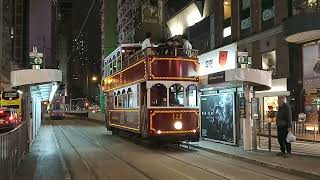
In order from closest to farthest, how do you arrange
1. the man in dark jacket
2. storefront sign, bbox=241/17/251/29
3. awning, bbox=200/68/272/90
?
the man in dark jacket
awning, bbox=200/68/272/90
storefront sign, bbox=241/17/251/29

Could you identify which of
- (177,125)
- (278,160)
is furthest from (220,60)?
(278,160)

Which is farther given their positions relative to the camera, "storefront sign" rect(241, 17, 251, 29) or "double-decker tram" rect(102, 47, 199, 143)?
"storefront sign" rect(241, 17, 251, 29)

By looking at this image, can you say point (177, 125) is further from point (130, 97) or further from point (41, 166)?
point (41, 166)

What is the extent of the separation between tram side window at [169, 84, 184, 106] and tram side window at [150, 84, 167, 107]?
0.25m

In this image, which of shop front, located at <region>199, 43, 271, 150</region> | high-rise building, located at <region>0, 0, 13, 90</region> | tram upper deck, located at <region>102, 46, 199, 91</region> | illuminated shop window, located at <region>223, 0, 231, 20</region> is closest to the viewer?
shop front, located at <region>199, 43, 271, 150</region>

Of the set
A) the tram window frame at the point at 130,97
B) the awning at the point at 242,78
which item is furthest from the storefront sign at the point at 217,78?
the tram window frame at the point at 130,97

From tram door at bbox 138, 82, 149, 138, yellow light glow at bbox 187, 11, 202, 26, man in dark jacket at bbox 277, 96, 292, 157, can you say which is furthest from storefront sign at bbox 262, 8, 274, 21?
man in dark jacket at bbox 277, 96, 292, 157

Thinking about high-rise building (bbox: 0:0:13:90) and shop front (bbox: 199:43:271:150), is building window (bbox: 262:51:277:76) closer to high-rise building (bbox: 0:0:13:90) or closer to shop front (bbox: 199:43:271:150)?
shop front (bbox: 199:43:271:150)

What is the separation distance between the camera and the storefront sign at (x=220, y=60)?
20062 millimetres

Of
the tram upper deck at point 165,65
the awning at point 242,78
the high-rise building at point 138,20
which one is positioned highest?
the high-rise building at point 138,20

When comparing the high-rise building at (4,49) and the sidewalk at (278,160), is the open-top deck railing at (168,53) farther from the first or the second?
the high-rise building at (4,49)

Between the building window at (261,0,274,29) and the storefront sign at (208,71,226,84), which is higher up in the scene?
the building window at (261,0,274,29)

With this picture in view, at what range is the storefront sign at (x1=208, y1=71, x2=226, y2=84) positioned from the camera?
1836 centimetres

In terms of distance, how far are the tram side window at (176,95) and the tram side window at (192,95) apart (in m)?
0.29
